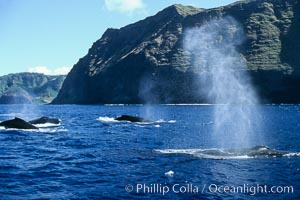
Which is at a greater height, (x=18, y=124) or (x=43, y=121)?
(x=18, y=124)

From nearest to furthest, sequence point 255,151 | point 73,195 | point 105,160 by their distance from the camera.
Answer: point 73,195, point 105,160, point 255,151

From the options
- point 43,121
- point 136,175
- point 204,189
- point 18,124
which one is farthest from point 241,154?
point 43,121

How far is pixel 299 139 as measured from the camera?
6366cm

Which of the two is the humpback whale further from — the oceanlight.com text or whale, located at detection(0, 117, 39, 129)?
the oceanlight.com text

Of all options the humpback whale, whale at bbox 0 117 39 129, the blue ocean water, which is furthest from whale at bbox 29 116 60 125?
the blue ocean water

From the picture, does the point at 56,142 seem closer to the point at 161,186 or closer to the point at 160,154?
the point at 160,154

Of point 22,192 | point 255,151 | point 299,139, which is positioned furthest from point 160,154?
point 299,139

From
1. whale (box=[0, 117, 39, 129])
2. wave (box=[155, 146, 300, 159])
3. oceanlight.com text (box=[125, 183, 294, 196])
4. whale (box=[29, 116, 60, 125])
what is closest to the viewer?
oceanlight.com text (box=[125, 183, 294, 196])

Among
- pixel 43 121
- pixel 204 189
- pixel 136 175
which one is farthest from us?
pixel 43 121

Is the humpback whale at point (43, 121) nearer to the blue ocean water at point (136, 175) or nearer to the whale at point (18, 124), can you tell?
the whale at point (18, 124)

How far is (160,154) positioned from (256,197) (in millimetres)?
18843

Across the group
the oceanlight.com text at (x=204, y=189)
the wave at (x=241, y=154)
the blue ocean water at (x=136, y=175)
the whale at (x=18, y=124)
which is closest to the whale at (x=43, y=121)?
the whale at (x=18, y=124)

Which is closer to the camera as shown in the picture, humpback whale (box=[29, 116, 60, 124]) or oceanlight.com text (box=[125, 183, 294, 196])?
oceanlight.com text (box=[125, 183, 294, 196])

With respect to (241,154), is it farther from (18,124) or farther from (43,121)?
(43,121)
